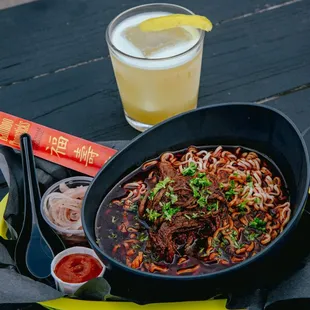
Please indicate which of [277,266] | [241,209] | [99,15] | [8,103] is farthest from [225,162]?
[99,15]

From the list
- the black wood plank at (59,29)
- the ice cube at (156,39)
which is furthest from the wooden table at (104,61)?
the ice cube at (156,39)

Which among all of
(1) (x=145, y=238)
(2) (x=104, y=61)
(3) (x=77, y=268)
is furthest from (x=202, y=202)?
(2) (x=104, y=61)

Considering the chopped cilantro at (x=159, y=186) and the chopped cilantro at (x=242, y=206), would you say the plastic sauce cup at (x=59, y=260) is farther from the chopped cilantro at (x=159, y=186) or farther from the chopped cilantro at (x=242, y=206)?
the chopped cilantro at (x=242, y=206)

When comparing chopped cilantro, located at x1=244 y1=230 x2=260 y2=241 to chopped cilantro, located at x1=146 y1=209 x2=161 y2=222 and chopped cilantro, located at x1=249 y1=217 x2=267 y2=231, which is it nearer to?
chopped cilantro, located at x1=249 y1=217 x2=267 y2=231

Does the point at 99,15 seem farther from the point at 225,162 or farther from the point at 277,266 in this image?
the point at 277,266

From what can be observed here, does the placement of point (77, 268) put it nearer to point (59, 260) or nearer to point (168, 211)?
point (59, 260)

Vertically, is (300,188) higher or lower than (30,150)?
higher
